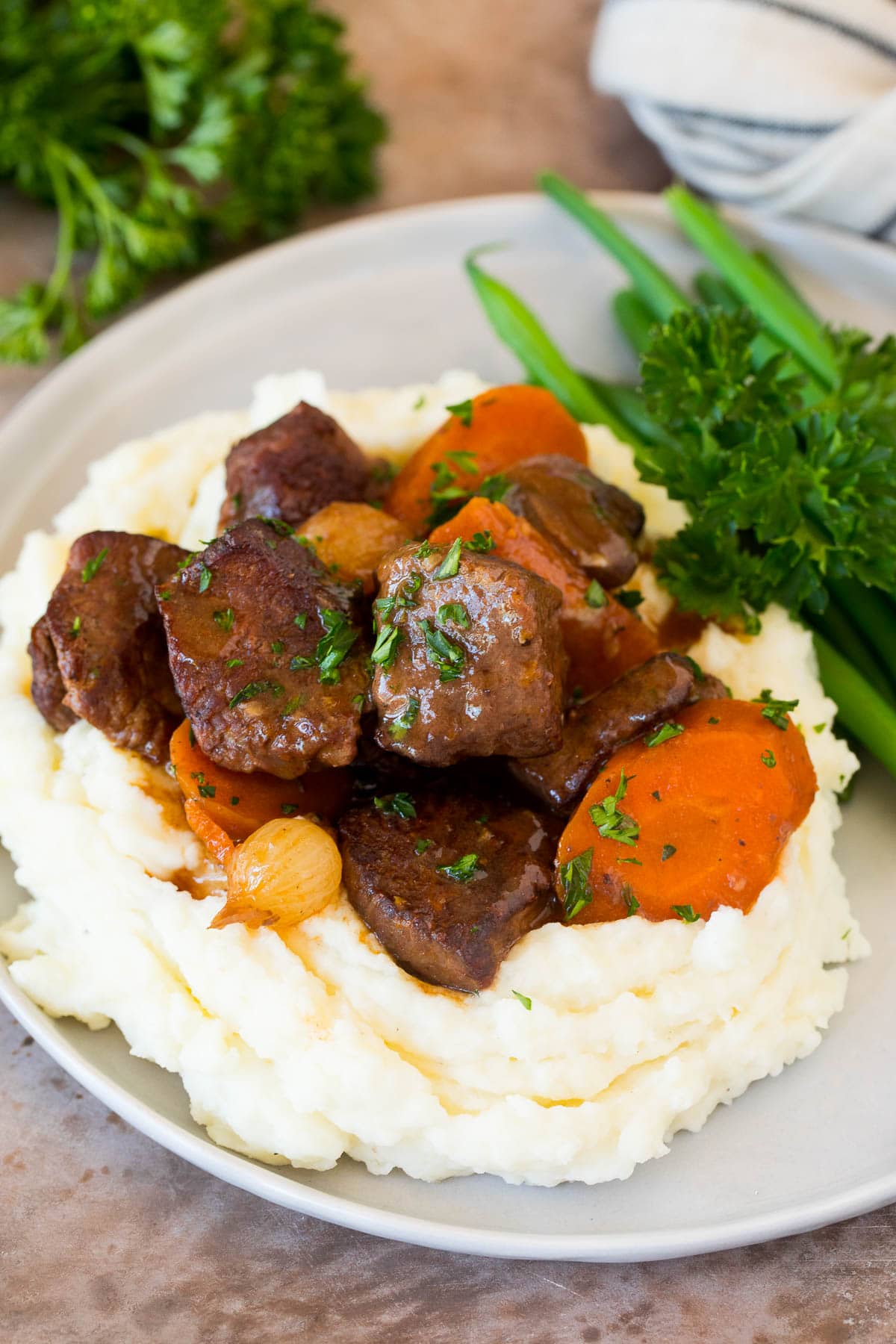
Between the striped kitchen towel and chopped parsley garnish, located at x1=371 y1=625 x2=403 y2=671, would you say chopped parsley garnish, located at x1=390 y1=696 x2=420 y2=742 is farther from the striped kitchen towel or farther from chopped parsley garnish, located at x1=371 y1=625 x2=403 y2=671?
the striped kitchen towel

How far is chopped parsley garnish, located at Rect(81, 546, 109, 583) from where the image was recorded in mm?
3502

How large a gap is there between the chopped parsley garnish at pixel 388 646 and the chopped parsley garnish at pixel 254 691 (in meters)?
0.28

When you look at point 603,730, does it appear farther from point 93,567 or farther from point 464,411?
point 93,567

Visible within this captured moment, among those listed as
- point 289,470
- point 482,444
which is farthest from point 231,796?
point 482,444

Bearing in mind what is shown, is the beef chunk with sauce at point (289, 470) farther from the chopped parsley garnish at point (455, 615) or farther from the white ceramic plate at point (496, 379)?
the white ceramic plate at point (496, 379)

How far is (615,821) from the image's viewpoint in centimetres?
321

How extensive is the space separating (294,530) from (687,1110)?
2.00m

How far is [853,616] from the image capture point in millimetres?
4254

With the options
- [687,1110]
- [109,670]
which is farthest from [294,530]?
[687,1110]

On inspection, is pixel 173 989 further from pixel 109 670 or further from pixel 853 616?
pixel 853 616

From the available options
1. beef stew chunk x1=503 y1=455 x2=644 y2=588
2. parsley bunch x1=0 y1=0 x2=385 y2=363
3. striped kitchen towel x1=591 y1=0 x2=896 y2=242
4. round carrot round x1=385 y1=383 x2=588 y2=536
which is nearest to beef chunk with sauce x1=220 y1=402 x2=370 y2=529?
round carrot round x1=385 y1=383 x2=588 y2=536

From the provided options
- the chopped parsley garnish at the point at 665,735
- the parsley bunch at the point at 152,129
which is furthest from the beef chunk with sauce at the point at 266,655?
the parsley bunch at the point at 152,129

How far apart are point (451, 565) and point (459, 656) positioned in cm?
24

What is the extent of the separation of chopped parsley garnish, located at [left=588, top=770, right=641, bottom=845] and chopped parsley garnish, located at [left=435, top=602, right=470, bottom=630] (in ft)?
2.01
